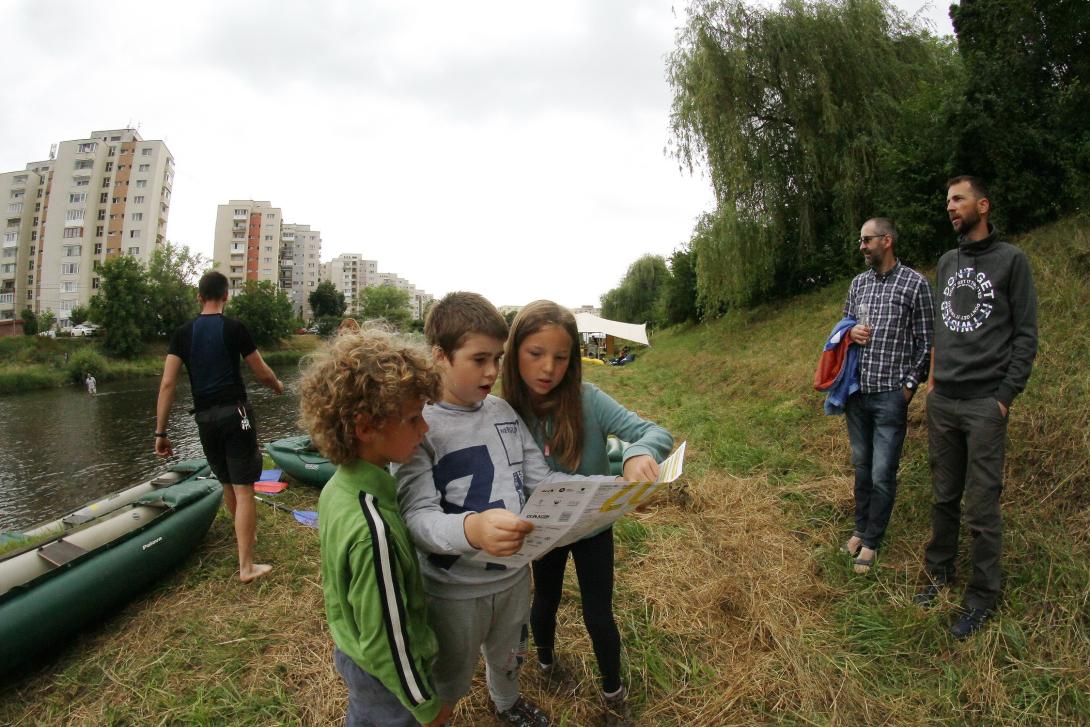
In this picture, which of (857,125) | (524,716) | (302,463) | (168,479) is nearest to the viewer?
(524,716)

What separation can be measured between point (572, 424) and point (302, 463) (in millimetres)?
4701

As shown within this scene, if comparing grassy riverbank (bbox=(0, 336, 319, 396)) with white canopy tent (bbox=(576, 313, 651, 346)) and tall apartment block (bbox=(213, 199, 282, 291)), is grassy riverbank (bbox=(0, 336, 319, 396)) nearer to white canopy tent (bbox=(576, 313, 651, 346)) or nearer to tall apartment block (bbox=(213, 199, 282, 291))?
white canopy tent (bbox=(576, 313, 651, 346))

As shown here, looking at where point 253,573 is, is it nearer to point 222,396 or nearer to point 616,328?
point 222,396

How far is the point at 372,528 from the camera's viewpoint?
1.09 m

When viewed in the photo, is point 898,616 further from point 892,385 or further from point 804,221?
point 804,221

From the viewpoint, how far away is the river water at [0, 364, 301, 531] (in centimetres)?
901

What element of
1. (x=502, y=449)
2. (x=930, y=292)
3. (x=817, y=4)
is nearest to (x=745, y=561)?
(x=930, y=292)

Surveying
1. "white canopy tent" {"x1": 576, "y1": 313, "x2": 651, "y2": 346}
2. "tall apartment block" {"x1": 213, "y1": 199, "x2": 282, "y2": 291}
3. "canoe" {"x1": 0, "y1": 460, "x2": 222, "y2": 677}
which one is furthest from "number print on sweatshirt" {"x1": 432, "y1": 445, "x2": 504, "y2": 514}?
"tall apartment block" {"x1": 213, "y1": 199, "x2": 282, "y2": 291}

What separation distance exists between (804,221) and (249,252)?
76.1 metres

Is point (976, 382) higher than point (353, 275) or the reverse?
the reverse

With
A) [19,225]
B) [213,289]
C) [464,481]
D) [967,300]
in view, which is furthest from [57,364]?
[19,225]

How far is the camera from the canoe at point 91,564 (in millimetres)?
2506

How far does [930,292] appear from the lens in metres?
2.78

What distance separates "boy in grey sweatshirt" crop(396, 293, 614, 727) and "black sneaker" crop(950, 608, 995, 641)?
6.64ft
